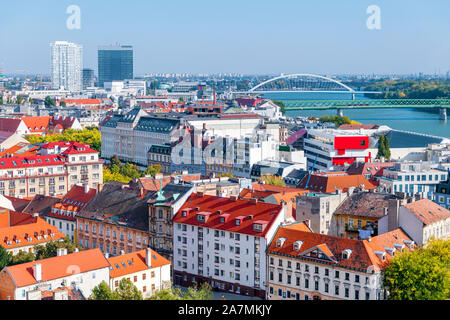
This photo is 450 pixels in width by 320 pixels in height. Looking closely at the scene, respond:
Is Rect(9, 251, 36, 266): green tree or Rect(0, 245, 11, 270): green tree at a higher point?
Rect(0, 245, 11, 270): green tree

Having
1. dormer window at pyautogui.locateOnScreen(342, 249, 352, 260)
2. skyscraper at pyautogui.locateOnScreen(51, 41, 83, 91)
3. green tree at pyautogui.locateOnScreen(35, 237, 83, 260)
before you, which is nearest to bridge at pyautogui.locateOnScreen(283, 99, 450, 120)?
skyscraper at pyautogui.locateOnScreen(51, 41, 83, 91)

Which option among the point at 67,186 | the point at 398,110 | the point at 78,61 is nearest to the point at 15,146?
the point at 67,186

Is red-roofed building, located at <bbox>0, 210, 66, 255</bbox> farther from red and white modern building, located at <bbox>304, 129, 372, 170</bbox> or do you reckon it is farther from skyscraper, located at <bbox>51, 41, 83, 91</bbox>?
skyscraper, located at <bbox>51, 41, 83, 91</bbox>

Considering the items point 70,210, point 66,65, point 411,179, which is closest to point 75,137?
point 70,210

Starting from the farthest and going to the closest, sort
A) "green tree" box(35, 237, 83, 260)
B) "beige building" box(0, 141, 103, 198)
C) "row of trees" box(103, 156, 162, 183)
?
"row of trees" box(103, 156, 162, 183)
"beige building" box(0, 141, 103, 198)
"green tree" box(35, 237, 83, 260)

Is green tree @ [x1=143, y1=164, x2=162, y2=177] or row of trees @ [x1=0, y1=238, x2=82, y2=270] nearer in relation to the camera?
row of trees @ [x1=0, y1=238, x2=82, y2=270]

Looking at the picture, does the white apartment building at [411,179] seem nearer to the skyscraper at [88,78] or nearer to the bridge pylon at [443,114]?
the bridge pylon at [443,114]
